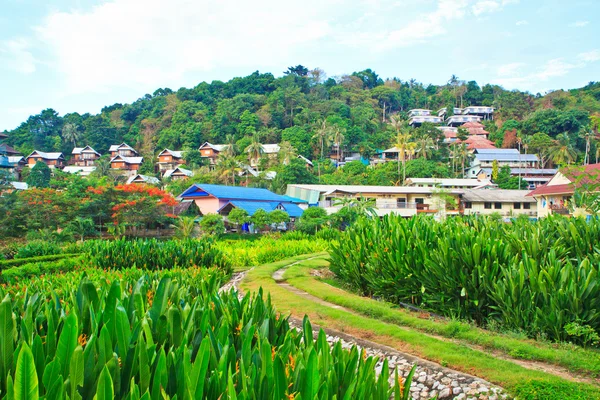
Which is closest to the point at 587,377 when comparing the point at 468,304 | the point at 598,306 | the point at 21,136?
the point at 598,306

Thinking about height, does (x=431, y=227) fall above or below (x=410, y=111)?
below

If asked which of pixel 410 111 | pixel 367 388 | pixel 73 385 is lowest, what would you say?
pixel 367 388

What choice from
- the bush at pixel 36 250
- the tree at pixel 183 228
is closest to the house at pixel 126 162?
the tree at pixel 183 228

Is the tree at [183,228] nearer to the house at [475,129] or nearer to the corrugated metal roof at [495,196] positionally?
the corrugated metal roof at [495,196]

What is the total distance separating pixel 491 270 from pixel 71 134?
70868 millimetres

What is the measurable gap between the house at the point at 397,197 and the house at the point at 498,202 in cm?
94

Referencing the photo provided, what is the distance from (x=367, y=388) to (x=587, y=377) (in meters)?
4.01

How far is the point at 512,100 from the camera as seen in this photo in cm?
7831

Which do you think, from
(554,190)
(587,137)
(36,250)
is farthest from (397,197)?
(587,137)

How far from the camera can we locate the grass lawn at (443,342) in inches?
180

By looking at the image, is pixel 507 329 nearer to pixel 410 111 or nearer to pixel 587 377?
pixel 587 377

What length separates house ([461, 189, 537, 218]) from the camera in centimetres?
3594

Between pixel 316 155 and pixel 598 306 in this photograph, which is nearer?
pixel 598 306

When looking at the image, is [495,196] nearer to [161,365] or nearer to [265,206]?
[265,206]
